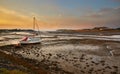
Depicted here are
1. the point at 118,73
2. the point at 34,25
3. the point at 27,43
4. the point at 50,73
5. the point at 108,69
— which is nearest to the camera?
the point at 50,73

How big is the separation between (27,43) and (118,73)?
123 feet

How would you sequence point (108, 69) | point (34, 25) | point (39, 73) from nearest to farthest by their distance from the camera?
point (39, 73) → point (108, 69) → point (34, 25)

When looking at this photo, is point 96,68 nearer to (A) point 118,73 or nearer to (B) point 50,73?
(A) point 118,73

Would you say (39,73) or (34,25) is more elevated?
(34,25)

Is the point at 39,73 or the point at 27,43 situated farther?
the point at 27,43

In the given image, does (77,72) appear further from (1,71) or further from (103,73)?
(1,71)

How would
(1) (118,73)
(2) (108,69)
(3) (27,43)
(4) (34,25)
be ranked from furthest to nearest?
(4) (34,25), (3) (27,43), (2) (108,69), (1) (118,73)

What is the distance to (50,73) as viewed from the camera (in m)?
17.7

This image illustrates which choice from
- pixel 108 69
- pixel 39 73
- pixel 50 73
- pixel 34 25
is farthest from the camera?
pixel 34 25

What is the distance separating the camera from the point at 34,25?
242 ft

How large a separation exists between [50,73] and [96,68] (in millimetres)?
→ 5626

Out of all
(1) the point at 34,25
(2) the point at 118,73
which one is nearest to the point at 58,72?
(2) the point at 118,73

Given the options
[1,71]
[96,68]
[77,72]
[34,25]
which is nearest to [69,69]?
[77,72]

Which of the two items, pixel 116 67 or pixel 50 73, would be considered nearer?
pixel 50 73
